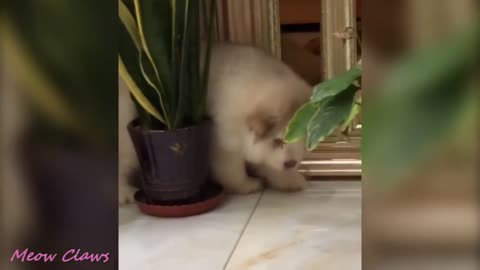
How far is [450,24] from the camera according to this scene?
15.3 inches

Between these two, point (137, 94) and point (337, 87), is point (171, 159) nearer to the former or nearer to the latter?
point (137, 94)

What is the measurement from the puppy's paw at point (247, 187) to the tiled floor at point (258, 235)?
0.02 meters

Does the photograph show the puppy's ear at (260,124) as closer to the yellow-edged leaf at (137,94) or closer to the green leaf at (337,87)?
the yellow-edged leaf at (137,94)

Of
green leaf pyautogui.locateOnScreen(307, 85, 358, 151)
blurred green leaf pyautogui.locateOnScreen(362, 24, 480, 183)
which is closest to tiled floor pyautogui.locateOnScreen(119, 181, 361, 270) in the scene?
green leaf pyautogui.locateOnScreen(307, 85, 358, 151)

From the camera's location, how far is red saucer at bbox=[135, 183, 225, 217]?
1.35 meters

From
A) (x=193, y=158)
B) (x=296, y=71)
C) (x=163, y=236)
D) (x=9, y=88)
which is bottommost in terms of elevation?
(x=163, y=236)

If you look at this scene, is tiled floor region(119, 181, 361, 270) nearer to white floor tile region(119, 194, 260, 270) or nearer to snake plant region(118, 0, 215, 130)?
white floor tile region(119, 194, 260, 270)

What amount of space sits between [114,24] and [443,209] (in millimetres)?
254

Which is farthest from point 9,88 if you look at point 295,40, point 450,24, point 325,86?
point 295,40

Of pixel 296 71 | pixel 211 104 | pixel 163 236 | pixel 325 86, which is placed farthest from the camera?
pixel 296 71

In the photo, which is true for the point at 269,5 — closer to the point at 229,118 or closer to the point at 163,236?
the point at 229,118

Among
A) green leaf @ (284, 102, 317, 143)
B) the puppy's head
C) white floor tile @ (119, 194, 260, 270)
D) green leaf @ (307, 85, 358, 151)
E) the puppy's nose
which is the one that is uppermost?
green leaf @ (307, 85, 358, 151)

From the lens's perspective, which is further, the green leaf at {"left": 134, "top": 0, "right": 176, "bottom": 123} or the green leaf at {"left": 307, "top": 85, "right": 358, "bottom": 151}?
the green leaf at {"left": 134, "top": 0, "right": 176, "bottom": 123}

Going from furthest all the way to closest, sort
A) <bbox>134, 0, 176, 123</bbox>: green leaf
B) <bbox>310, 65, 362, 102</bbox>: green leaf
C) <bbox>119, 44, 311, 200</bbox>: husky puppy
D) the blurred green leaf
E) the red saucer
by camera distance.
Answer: <bbox>119, 44, 311, 200</bbox>: husky puppy < the red saucer < <bbox>134, 0, 176, 123</bbox>: green leaf < <bbox>310, 65, 362, 102</bbox>: green leaf < the blurred green leaf
